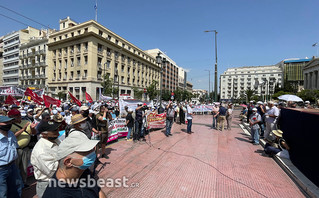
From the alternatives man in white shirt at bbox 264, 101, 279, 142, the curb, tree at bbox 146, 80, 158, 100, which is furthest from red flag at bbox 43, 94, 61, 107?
tree at bbox 146, 80, 158, 100

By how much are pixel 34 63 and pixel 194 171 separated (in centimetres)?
5924

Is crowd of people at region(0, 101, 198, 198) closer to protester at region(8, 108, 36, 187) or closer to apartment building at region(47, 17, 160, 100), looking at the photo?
protester at region(8, 108, 36, 187)

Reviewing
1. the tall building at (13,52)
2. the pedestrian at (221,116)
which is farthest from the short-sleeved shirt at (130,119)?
the tall building at (13,52)

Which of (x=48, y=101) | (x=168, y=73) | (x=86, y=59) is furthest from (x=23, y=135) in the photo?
(x=168, y=73)

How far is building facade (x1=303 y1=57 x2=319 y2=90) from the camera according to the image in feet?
193

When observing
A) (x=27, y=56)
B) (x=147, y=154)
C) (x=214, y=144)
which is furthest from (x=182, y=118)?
(x=27, y=56)

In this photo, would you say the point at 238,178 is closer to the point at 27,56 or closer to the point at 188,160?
the point at 188,160

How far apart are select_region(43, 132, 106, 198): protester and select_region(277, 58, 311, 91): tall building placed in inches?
4750

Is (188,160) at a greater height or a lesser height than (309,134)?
lesser

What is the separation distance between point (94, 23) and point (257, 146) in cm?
3835

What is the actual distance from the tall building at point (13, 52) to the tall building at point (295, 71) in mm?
132161

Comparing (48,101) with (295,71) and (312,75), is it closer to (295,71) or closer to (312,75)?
(312,75)

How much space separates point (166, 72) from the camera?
248 feet

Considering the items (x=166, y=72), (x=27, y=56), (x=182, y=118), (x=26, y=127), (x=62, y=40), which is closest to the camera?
(x=26, y=127)
